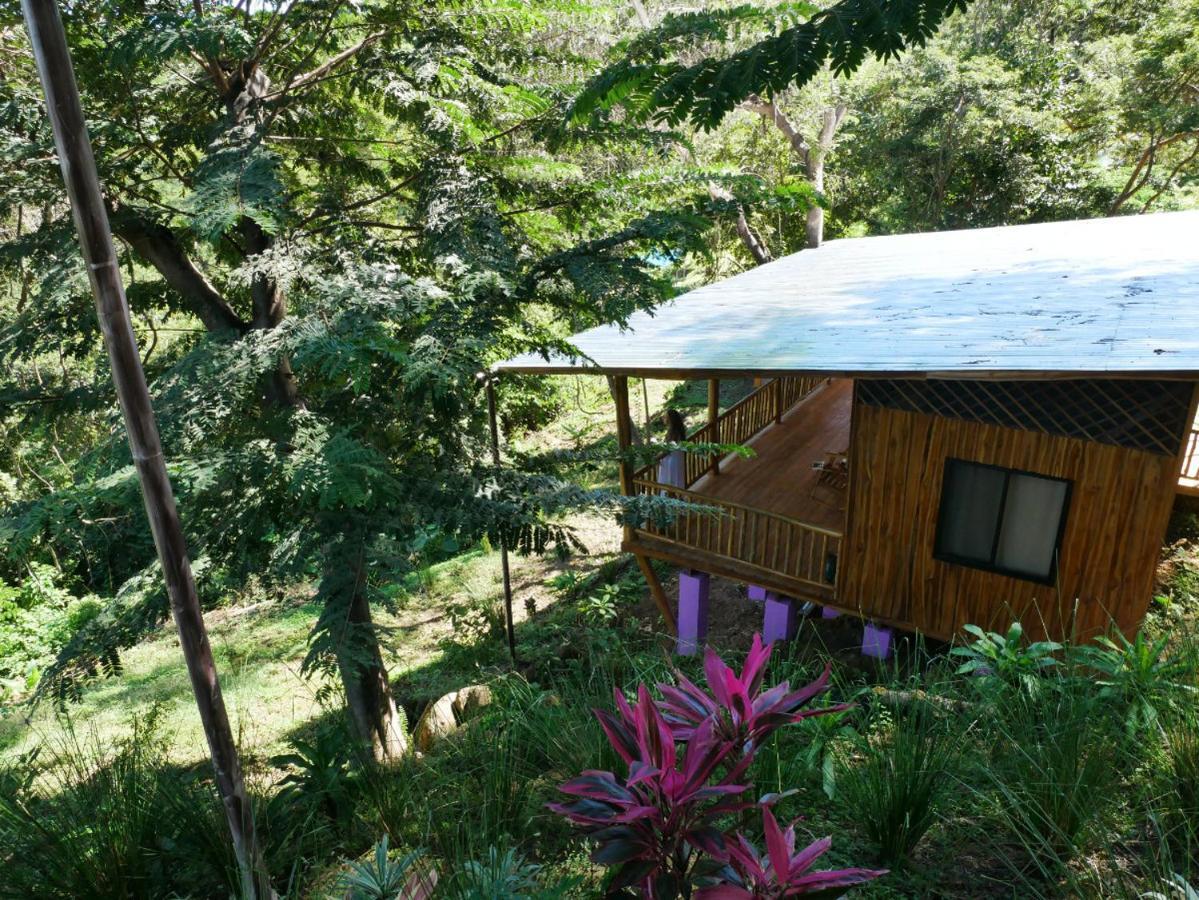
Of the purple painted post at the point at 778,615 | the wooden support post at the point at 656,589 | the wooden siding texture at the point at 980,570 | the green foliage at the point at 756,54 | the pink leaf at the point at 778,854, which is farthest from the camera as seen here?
the wooden support post at the point at 656,589

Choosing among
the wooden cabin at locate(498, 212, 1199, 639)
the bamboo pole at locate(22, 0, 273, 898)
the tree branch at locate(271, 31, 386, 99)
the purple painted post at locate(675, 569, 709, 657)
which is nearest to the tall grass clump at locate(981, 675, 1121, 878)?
the bamboo pole at locate(22, 0, 273, 898)

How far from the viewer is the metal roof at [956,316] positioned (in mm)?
4938

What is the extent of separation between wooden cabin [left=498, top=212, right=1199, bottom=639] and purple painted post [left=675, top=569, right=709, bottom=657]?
193 mm

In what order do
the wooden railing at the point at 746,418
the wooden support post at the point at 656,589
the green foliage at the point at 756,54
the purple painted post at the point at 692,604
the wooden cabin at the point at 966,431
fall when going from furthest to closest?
the wooden railing at the point at 746,418 → the wooden support post at the point at 656,589 → the purple painted post at the point at 692,604 → the wooden cabin at the point at 966,431 → the green foliage at the point at 756,54

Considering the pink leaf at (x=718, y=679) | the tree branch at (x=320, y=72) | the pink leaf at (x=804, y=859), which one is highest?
the tree branch at (x=320, y=72)

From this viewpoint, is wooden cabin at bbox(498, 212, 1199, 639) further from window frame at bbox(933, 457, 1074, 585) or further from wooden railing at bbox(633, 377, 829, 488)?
wooden railing at bbox(633, 377, 829, 488)

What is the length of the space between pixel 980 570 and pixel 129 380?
6963 mm

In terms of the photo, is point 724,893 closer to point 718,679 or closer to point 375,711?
point 718,679

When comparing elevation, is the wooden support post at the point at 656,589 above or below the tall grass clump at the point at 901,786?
below

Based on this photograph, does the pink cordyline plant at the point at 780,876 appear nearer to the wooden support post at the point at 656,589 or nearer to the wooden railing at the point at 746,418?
the wooden support post at the point at 656,589

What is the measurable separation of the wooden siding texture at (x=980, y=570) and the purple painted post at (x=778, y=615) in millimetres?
746

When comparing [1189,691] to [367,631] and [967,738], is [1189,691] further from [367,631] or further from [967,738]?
[367,631]

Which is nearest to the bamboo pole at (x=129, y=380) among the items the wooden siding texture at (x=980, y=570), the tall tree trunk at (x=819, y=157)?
the wooden siding texture at (x=980, y=570)

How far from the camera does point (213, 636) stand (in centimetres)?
1291
